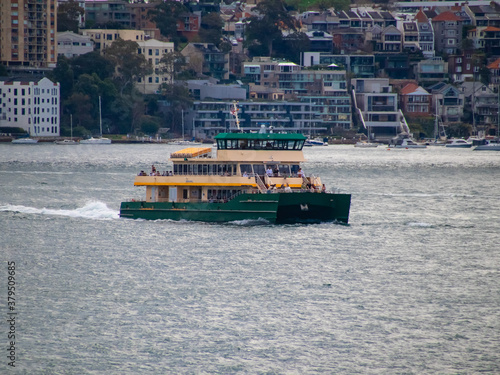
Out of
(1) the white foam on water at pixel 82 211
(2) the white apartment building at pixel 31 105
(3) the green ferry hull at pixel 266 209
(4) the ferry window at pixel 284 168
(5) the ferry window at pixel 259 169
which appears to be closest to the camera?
(3) the green ferry hull at pixel 266 209

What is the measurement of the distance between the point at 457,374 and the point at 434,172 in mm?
93780

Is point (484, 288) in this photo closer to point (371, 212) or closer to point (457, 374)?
point (457, 374)

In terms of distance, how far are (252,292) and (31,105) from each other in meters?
154

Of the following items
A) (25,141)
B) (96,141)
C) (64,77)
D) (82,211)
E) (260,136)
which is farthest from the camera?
(64,77)

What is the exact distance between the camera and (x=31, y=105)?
19062cm

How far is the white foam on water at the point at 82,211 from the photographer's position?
66062 millimetres

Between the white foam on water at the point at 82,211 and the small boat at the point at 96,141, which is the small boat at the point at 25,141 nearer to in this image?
the small boat at the point at 96,141

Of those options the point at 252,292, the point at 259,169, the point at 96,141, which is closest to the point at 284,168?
the point at 259,169

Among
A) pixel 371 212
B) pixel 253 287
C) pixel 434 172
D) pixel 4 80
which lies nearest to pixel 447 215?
pixel 371 212

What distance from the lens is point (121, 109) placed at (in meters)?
195

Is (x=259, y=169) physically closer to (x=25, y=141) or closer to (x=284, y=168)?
(x=284, y=168)

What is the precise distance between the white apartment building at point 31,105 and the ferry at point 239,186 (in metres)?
133

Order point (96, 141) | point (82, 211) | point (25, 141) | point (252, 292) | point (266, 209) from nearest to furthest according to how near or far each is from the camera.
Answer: point (252, 292)
point (266, 209)
point (82, 211)
point (25, 141)
point (96, 141)

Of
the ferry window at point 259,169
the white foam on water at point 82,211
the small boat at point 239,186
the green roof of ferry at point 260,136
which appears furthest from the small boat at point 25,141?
the ferry window at point 259,169
